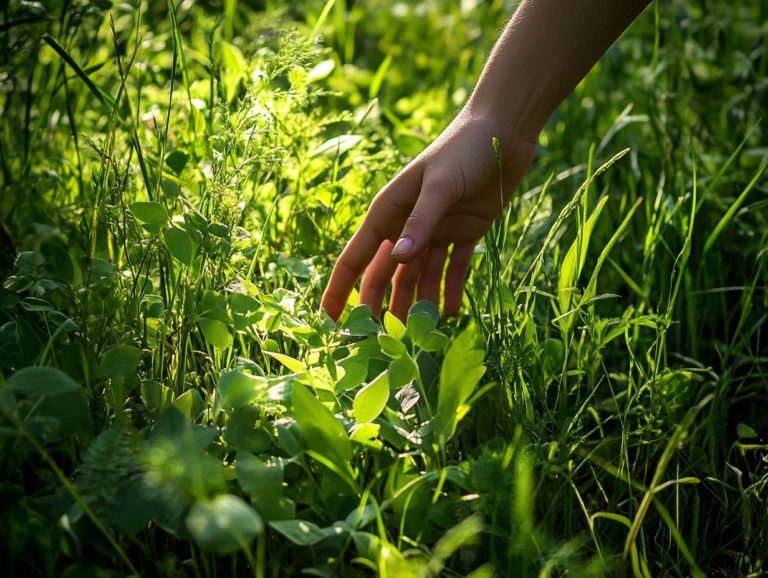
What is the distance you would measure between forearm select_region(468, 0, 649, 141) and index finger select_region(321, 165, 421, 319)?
0.67ft

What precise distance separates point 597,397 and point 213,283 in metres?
0.82

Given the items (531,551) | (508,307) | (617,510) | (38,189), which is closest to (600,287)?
(508,307)

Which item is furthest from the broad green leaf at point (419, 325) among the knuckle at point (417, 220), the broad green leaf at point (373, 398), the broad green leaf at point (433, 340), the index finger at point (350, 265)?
the index finger at point (350, 265)

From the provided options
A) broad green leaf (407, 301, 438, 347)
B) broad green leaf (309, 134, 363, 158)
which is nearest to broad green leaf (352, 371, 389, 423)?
broad green leaf (407, 301, 438, 347)

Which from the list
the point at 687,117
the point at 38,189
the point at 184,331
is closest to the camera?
the point at 184,331

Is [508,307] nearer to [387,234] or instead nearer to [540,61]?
[387,234]

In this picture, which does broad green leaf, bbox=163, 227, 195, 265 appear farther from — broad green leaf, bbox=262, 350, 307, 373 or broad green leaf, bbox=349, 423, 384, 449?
broad green leaf, bbox=349, 423, 384, 449

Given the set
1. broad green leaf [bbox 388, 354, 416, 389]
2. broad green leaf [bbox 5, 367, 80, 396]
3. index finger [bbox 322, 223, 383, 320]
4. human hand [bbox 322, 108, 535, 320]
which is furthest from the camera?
index finger [bbox 322, 223, 383, 320]

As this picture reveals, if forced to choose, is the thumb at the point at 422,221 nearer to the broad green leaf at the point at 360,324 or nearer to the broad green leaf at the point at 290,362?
the broad green leaf at the point at 360,324

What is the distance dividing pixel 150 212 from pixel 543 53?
0.80 m

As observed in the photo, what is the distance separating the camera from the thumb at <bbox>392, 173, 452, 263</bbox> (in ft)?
4.56

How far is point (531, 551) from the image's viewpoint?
43.9 inches

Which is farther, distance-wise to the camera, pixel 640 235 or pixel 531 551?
pixel 640 235

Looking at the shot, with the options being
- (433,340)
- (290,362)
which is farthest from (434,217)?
(290,362)
